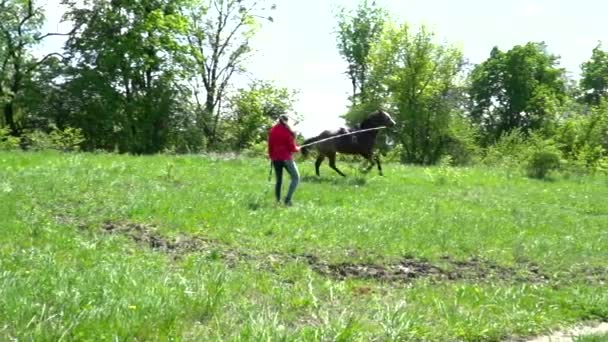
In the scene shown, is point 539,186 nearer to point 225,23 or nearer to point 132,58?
point 132,58

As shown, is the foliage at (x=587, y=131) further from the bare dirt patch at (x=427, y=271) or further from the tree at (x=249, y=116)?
the bare dirt patch at (x=427, y=271)

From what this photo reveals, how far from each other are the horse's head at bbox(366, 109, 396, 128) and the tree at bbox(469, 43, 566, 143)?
46043mm

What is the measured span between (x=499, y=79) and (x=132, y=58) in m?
38.2

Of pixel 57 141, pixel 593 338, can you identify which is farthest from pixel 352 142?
pixel 593 338

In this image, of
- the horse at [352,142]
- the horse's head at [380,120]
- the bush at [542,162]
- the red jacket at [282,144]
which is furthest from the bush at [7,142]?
the bush at [542,162]

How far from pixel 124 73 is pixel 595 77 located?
49686mm

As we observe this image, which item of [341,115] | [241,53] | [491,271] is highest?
[241,53]

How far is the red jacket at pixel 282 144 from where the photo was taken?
18.6 metres

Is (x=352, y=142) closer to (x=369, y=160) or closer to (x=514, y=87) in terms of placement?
(x=369, y=160)

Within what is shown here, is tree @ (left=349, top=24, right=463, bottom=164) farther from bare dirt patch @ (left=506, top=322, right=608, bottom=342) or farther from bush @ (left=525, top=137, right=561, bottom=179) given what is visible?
bare dirt patch @ (left=506, top=322, right=608, bottom=342)

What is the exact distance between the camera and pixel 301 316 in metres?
8.10

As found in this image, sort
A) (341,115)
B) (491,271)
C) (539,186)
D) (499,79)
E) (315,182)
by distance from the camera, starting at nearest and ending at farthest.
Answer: (491,271), (315,182), (539,186), (341,115), (499,79)

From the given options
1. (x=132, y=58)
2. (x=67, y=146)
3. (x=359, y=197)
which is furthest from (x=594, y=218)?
(x=132, y=58)

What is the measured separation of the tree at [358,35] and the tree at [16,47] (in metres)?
31.6
